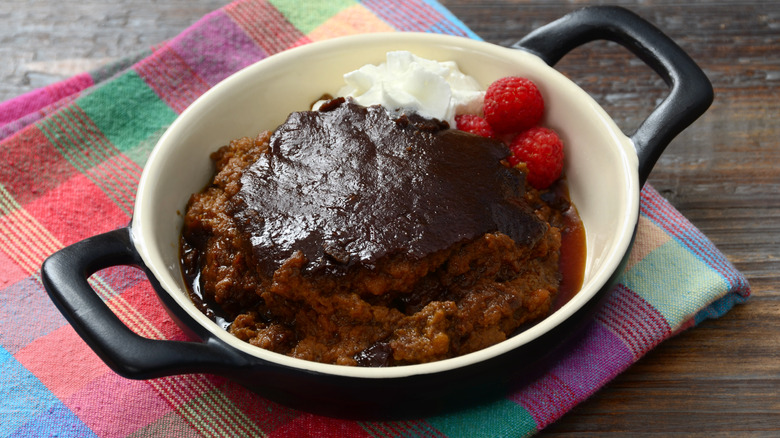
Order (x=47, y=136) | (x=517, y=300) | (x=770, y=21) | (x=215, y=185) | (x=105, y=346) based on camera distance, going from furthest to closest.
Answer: (x=770, y=21) → (x=47, y=136) → (x=215, y=185) → (x=517, y=300) → (x=105, y=346)

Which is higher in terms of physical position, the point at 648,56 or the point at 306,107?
the point at 648,56

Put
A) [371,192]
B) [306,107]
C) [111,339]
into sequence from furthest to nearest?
[306,107], [371,192], [111,339]

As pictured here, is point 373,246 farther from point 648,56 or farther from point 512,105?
point 648,56

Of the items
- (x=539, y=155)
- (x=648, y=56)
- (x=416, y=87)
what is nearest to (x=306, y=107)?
(x=416, y=87)

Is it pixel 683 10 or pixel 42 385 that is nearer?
pixel 42 385

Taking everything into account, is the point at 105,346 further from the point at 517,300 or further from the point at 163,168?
the point at 517,300

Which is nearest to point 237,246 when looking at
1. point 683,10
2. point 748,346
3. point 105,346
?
point 105,346
